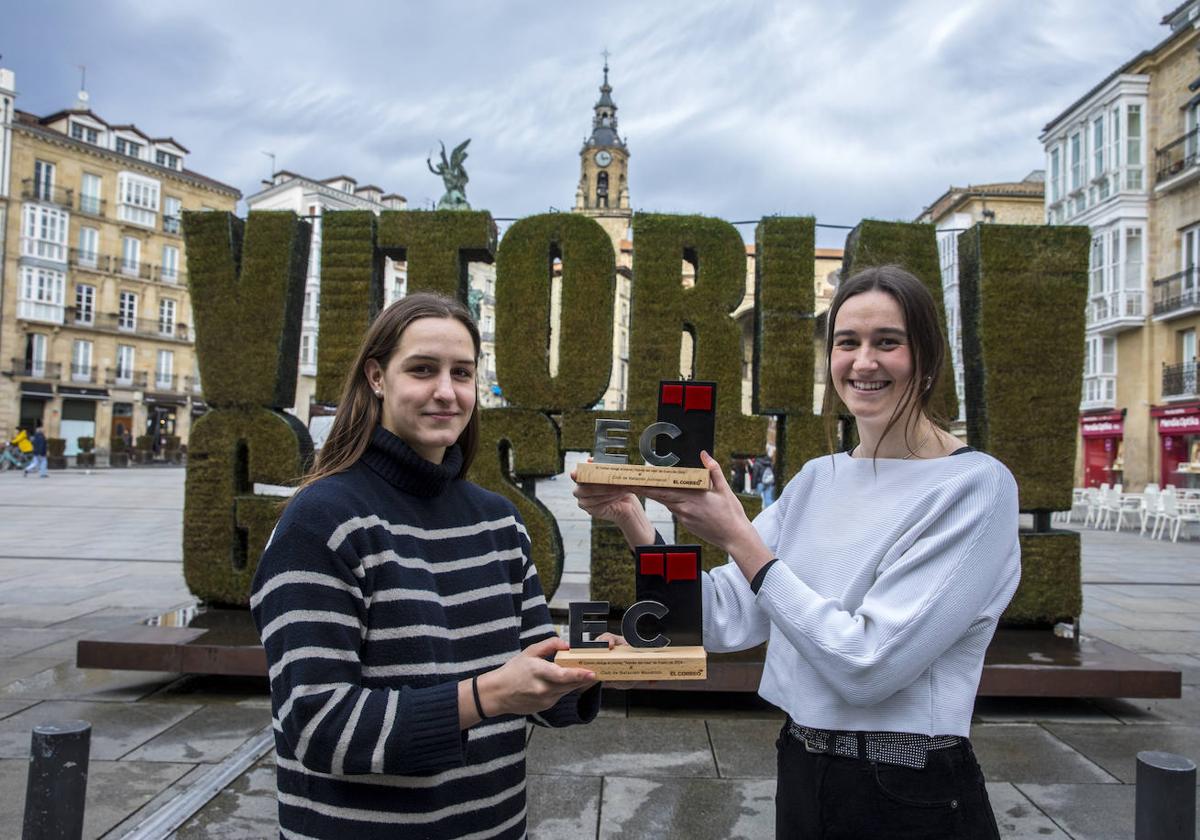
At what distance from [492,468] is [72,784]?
4.35 meters

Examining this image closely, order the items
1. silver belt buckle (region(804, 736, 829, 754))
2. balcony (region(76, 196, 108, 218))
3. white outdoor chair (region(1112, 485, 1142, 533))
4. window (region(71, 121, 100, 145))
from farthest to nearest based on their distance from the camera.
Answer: window (region(71, 121, 100, 145)), balcony (region(76, 196, 108, 218)), white outdoor chair (region(1112, 485, 1142, 533)), silver belt buckle (region(804, 736, 829, 754))

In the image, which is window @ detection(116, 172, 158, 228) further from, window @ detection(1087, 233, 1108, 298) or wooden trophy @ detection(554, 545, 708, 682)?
wooden trophy @ detection(554, 545, 708, 682)

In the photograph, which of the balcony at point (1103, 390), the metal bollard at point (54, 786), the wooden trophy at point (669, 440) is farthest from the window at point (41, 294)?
the wooden trophy at point (669, 440)

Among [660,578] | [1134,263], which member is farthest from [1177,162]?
[660,578]

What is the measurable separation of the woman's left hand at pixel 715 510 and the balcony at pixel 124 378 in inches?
2023

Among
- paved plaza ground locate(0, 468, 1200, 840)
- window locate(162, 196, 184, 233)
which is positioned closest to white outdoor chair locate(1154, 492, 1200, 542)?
paved plaza ground locate(0, 468, 1200, 840)

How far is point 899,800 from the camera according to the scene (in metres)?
1.77

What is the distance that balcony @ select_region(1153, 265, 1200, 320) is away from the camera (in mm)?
24656

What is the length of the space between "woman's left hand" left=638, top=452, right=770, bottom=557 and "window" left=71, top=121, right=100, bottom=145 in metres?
53.0

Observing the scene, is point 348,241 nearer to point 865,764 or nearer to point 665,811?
point 665,811

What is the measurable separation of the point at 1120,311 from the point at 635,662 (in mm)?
30714

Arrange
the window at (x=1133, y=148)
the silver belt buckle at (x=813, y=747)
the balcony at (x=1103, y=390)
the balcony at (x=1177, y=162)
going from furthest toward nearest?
the balcony at (x=1103, y=390)
the window at (x=1133, y=148)
the balcony at (x=1177, y=162)
the silver belt buckle at (x=813, y=747)

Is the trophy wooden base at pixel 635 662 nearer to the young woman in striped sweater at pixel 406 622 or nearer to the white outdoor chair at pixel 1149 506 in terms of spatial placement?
the young woman in striped sweater at pixel 406 622

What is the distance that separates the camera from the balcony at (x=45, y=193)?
4212cm
